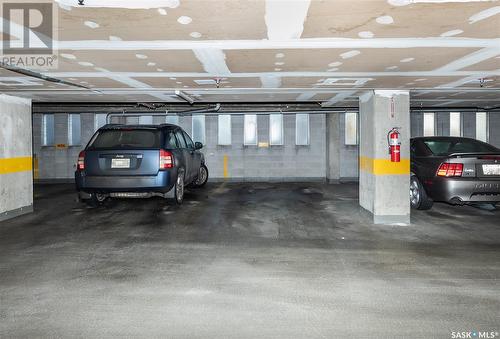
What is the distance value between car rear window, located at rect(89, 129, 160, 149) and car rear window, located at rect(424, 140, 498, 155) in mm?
5935

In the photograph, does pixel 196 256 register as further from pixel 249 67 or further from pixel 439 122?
pixel 439 122

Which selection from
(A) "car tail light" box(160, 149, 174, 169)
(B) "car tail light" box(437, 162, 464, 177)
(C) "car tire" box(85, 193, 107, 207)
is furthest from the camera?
(C) "car tire" box(85, 193, 107, 207)

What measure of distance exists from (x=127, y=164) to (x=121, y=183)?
0.39 m

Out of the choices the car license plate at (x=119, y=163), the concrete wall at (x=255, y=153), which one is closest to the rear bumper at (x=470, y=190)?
the car license plate at (x=119, y=163)

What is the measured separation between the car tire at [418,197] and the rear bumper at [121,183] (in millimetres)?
5352

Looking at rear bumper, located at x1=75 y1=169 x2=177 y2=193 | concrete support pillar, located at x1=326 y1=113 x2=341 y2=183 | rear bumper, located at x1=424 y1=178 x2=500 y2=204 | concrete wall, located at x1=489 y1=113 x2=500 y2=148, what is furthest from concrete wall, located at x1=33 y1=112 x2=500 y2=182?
rear bumper, located at x1=424 y1=178 x2=500 y2=204

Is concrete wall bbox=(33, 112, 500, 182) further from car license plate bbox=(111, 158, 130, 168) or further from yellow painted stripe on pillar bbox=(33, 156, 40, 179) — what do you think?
car license plate bbox=(111, 158, 130, 168)

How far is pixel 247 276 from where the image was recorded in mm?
A: 4023

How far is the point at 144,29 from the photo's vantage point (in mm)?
3709

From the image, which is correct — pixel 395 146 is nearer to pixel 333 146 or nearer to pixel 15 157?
pixel 333 146

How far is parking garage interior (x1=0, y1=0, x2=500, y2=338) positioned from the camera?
3.07 m

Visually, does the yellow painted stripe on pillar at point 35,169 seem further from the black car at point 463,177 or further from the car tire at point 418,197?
the black car at point 463,177

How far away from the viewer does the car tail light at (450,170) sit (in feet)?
21.7

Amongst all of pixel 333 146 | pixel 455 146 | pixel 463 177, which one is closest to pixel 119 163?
pixel 463 177
